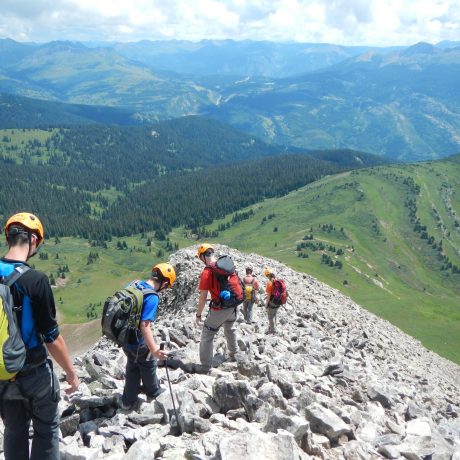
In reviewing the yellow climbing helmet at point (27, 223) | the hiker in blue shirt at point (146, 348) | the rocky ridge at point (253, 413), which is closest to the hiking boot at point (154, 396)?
the hiker in blue shirt at point (146, 348)

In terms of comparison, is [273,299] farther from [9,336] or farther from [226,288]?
→ [9,336]

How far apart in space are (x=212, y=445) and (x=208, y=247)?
749 cm

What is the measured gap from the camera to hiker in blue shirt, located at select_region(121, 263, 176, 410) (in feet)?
40.4

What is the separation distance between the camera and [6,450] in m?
9.56

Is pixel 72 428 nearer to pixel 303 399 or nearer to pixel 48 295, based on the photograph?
pixel 48 295

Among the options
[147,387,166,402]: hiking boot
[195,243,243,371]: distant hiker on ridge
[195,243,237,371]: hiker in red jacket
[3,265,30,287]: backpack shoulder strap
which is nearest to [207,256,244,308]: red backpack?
[195,243,243,371]: distant hiker on ridge

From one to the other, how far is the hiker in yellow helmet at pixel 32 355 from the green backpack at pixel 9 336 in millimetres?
120

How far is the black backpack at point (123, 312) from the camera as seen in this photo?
40.0 ft

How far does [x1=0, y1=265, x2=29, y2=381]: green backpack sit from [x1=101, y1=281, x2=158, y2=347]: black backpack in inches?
152

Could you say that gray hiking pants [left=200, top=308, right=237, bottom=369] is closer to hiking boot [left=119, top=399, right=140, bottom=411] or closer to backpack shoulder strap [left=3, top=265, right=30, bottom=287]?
hiking boot [left=119, top=399, right=140, bottom=411]

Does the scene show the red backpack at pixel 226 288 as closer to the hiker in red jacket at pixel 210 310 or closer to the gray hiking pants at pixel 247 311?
the hiker in red jacket at pixel 210 310

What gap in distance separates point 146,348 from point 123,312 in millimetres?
1594

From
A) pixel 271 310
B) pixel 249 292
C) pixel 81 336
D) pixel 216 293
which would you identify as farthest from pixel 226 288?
pixel 81 336

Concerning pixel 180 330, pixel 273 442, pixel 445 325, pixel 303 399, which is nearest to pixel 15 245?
pixel 273 442
